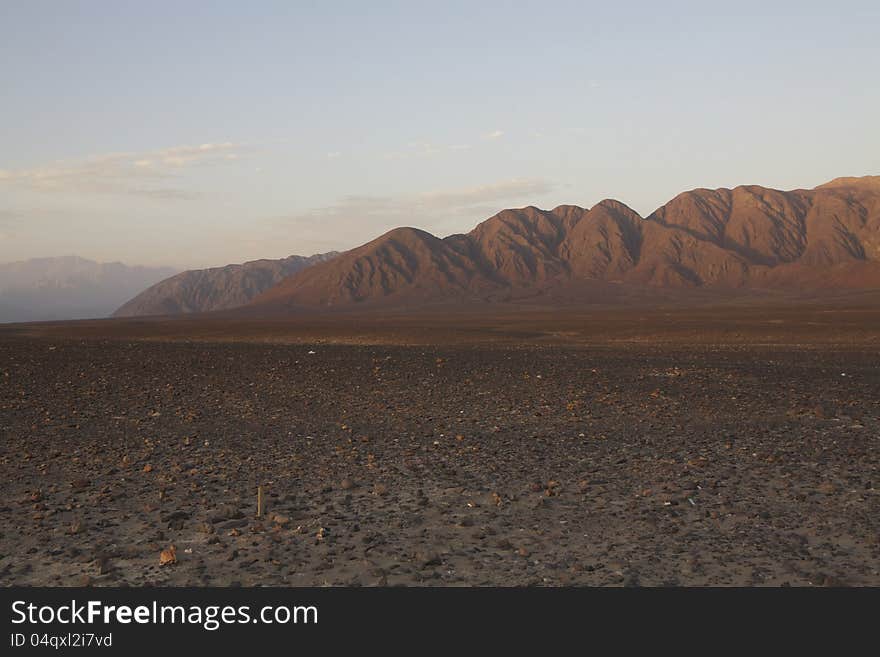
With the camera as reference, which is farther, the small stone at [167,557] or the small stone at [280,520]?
the small stone at [280,520]

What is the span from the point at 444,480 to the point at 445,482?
110 mm

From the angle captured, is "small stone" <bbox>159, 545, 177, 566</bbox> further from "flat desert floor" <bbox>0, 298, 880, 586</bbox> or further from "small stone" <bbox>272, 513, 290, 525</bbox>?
"small stone" <bbox>272, 513, 290, 525</bbox>

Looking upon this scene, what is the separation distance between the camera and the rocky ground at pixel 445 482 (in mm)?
7582

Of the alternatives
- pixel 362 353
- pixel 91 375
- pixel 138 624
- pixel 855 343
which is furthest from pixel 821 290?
pixel 138 624

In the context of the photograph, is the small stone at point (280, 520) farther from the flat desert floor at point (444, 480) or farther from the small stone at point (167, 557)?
the small stone at point (167, 557)

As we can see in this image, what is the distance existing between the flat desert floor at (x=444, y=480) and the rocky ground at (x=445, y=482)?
0.14 ft

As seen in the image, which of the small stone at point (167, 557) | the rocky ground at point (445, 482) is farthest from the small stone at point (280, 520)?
the small stone at point (167, 557)

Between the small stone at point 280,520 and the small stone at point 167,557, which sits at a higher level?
the small stone at point 167,557

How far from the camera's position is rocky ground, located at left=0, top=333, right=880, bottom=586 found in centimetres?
758

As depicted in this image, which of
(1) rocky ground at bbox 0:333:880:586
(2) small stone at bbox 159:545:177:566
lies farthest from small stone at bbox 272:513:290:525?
(2) small stone at bbox 159:545:177:566

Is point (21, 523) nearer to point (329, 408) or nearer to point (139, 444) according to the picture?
point (139, 444)

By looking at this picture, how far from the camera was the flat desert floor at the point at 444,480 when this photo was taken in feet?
24.9

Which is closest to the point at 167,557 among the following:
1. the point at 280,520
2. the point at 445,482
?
the point at 280,520

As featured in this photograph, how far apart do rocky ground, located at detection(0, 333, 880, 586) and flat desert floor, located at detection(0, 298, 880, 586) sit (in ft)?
0.14
